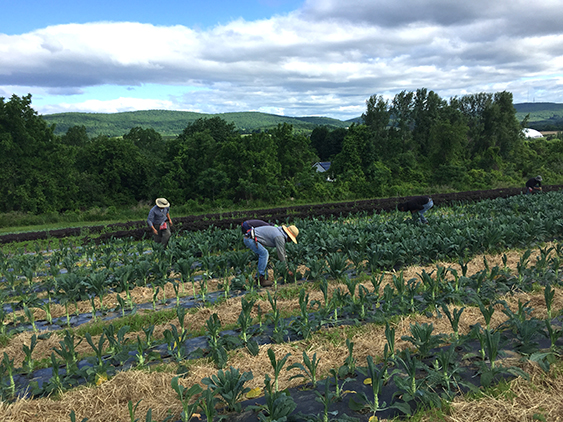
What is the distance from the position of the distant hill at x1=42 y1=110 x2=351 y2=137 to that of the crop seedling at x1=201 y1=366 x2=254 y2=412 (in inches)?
4391

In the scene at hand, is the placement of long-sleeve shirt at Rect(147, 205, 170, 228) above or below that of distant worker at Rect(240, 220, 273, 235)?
below

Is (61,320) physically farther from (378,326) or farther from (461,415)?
(461,415)

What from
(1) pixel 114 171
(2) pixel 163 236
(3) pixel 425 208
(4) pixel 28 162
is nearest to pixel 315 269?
(2) pixel 163 236

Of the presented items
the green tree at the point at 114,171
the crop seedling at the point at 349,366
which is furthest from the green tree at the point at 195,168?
the crop seedling at the point at 349,366

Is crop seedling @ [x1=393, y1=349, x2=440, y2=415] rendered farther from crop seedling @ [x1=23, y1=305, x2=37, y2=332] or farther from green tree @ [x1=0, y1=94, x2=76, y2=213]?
Answer: green tree @ [x1=0, y1=94, x2=76, y2=213]

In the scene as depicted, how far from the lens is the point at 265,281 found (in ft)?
25.3

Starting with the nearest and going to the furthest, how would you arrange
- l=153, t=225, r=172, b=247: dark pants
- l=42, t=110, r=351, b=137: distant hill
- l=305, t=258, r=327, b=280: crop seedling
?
l=305, t=258, r=327, b=280: crop seedling < l=153, t=225, r=172, b=247: dark pants < l=42, t=110, r=351, b=137: distant hill

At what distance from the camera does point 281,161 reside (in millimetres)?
34406

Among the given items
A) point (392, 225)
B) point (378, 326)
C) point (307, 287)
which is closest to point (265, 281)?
point (307, 287)

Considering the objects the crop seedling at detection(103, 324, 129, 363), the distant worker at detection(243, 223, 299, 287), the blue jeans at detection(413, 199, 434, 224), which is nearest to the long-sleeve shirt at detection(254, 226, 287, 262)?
the distant worker at detection(243, 223, 299, 287)

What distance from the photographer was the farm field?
365cm

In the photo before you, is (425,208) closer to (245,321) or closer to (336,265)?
(336,265)

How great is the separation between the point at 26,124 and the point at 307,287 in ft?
104

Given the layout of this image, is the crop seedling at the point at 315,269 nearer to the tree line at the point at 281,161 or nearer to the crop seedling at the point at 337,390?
the crop seedling at the point at 337,390
